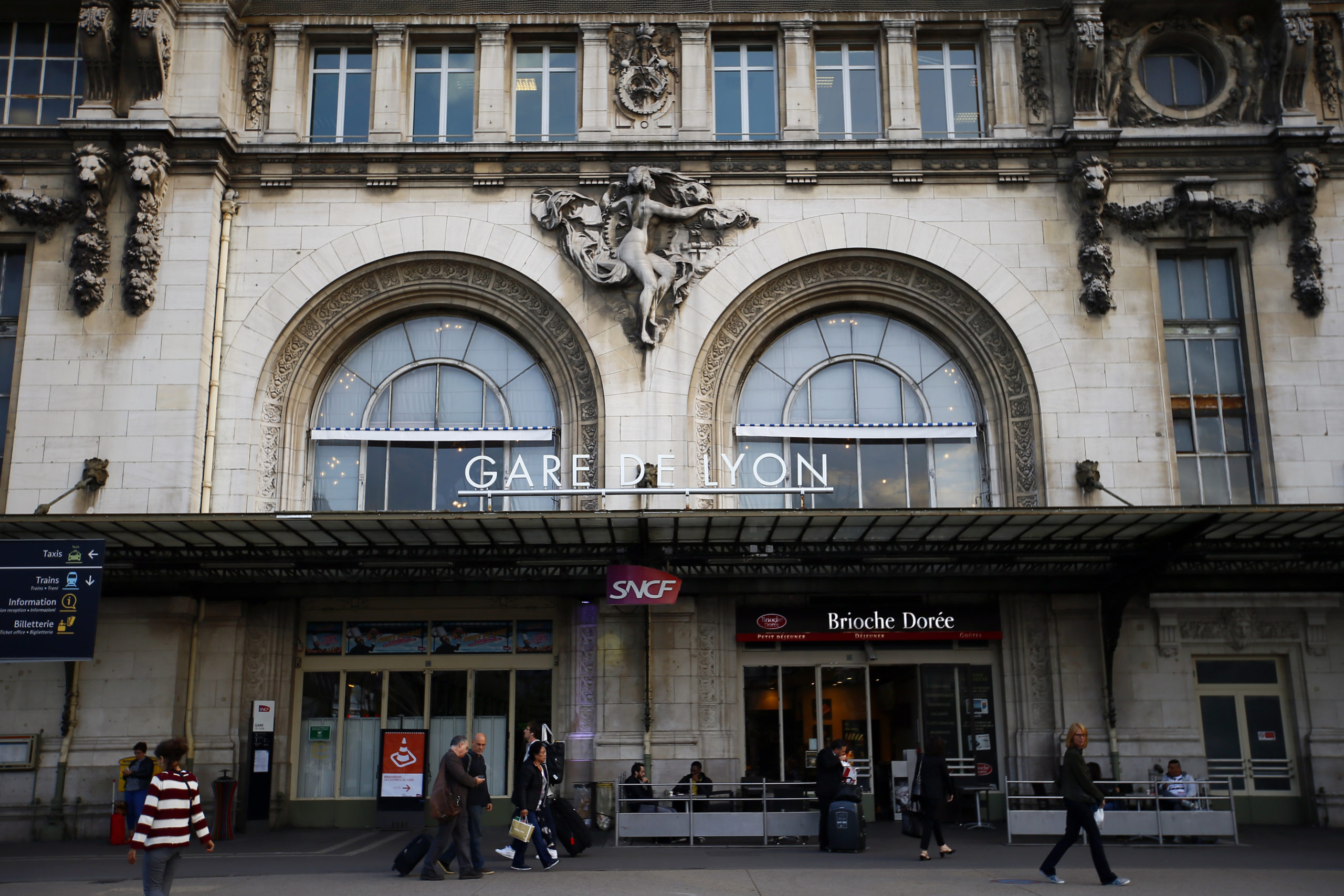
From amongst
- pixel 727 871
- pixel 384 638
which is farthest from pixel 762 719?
pixel 384 638

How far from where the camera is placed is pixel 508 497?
21219mm

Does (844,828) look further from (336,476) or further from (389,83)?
(389,83)

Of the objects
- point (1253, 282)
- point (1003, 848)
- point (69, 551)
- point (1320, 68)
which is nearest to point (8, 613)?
point (69, 551)

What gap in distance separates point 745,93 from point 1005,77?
501 centimetres

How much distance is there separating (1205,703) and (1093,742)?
2.44 m

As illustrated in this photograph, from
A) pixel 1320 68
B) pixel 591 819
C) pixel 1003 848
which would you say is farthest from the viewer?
pixel 1320 68

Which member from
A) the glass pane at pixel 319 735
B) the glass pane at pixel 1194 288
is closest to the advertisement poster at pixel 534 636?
the glass pane at pixel 319 735

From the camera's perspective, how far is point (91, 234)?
68.6 feet

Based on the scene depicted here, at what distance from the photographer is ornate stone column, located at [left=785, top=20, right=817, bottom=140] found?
72.8 ft

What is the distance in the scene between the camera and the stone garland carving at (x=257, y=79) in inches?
879

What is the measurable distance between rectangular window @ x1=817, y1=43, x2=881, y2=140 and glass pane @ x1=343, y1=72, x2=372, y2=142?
348 inches

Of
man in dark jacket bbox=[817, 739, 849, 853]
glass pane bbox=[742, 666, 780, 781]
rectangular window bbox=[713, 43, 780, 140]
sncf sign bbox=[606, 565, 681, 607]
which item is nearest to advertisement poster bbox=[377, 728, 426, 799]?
sncf sign bbox=[606, 565, 681, 607]

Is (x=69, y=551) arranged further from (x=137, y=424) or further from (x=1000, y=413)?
(x=1000, y=413)

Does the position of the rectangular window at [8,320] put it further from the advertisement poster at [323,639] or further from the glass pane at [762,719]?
the glass pane at [762,719]
